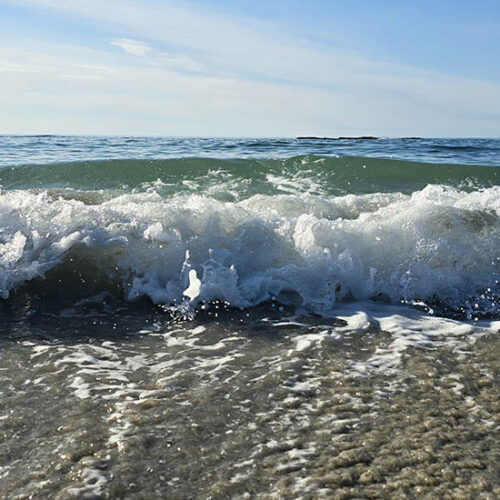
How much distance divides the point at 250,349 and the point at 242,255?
1.54 meters

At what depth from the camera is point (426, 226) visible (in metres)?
5.13

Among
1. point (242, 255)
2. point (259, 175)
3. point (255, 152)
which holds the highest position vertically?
point (255, 152)

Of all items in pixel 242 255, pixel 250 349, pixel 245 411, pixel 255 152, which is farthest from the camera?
pixel 255 152

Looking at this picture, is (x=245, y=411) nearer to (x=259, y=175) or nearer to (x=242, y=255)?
(x=242, y=255)

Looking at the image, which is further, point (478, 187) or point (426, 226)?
point (478, 187)

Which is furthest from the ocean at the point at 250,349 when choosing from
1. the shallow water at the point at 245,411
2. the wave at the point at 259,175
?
the wave at the point at 259,175

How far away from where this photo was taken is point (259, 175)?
918cm

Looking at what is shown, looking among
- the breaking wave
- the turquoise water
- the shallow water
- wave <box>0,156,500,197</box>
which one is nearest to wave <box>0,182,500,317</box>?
the breaking wave

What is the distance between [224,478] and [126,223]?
3.10 meters

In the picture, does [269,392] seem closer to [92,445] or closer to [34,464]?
[92,445]

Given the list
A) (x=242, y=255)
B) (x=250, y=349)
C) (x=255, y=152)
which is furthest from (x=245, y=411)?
(x=255, y=152)

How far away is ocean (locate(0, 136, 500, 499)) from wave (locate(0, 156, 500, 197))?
1.89 metres

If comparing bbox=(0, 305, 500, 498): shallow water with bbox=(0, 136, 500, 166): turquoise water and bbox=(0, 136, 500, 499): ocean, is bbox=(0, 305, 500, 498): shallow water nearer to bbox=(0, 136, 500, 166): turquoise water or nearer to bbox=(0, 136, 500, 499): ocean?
bbox=(0, 136, 500, 499): ocean

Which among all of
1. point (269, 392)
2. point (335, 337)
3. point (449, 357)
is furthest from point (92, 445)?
point (449, 357)
